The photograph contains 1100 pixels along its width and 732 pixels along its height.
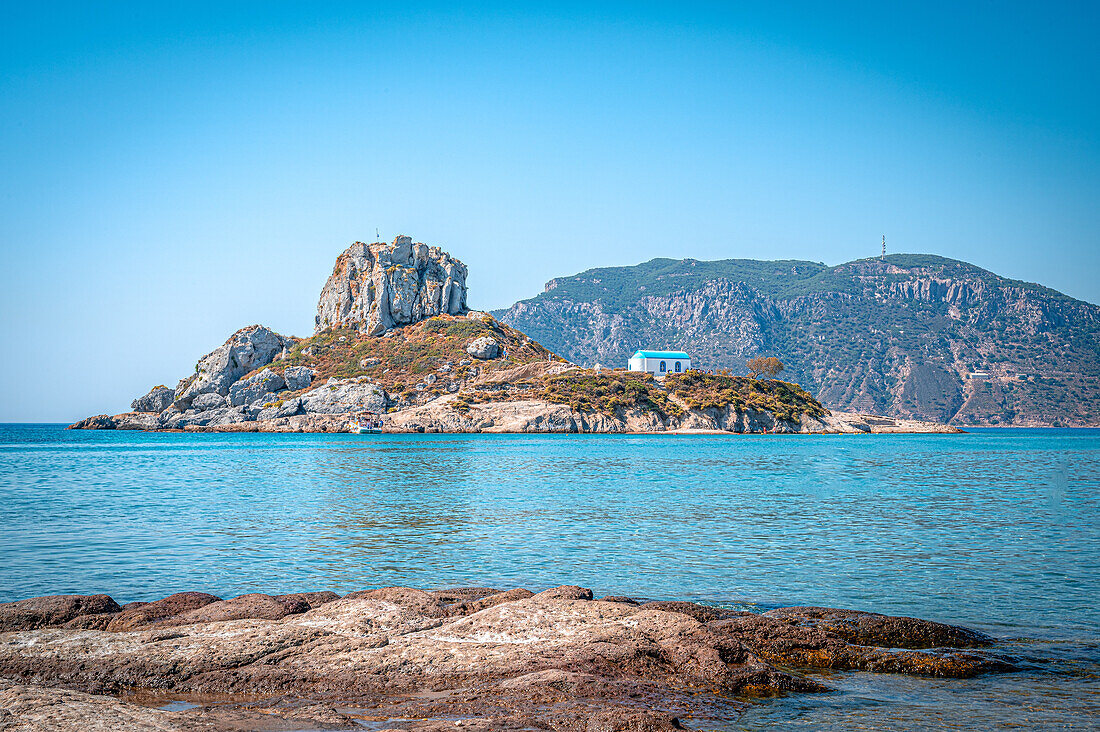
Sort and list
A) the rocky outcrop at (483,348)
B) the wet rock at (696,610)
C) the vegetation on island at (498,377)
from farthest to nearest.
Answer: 1. the rocky outcrop at (483,348)
2. the vegetation on island at (498,377)
3. the wet rock at (696,610)

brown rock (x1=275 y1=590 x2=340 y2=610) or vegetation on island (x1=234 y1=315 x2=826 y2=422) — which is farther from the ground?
vegetation on island (x1=234 y1=315 x2=826 y2=422)

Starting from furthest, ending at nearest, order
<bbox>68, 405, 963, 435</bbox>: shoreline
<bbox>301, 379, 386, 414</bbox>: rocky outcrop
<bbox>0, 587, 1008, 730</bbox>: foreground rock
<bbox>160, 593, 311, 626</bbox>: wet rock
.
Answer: <bbox>301, 379, 386, 414</bbox>: rocky outcrop → <bbox>68, 405, 963, 435</bbox>: shoreline → <bbox>160, 593, 311, 626</bbox>: wet rock → <bbox>0, 587, 1008, 730</bbox>: foreground rock

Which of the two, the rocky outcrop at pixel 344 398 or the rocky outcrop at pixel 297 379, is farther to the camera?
the rocky outcrop at pixel 297 379

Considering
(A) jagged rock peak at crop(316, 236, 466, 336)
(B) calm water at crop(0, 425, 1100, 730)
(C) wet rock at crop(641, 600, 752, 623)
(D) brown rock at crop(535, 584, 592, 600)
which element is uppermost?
(A) jagged rock peak at crop(316, 236, 466, 336)

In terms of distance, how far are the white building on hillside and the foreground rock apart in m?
147

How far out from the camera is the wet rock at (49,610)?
11297 mm

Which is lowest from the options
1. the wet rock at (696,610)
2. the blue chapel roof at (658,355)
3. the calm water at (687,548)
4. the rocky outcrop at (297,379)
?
the calm water at (687,548)

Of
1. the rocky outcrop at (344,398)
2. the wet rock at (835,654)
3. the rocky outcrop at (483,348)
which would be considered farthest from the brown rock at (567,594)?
the rocky outcrop at (483,348)

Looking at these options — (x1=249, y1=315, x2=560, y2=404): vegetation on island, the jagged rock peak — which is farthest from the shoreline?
the jagged rock peak

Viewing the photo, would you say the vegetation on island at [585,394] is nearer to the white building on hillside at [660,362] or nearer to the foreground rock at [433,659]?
the white building on hillside at [660,362]

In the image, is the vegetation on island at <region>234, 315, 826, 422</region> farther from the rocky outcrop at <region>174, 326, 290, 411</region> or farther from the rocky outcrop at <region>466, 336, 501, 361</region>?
the rocky outcrop at <region>174, 326, 290, 411</region>

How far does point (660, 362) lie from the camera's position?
15900cm

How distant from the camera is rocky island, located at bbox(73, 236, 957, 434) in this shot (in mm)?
125875

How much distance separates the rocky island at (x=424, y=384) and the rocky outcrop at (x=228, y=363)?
27 cm
